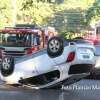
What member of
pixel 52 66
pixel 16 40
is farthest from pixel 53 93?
pixel 16 40

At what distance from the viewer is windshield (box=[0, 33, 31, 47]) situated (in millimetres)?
23000

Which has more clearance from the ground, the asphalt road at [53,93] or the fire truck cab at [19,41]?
the fire truck cab at [19,41]

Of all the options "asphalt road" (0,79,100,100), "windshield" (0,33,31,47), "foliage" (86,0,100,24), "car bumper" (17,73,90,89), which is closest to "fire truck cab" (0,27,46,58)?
"windshield" (0,33,31,47)

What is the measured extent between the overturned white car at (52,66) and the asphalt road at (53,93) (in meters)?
0.31

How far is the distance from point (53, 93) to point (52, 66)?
731 millimetres

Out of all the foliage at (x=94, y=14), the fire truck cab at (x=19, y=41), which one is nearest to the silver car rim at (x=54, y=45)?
the fire truck cab at (x=19, y=41)

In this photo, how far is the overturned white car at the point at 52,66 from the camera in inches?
558

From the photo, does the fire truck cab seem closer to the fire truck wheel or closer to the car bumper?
the fire truck wheel

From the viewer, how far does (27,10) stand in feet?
160

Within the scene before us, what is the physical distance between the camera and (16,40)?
23172 millimetres

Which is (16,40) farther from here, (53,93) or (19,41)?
(53,93)

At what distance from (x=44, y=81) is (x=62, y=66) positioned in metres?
1.00

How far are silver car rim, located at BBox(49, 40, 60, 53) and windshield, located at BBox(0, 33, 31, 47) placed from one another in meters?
7.99

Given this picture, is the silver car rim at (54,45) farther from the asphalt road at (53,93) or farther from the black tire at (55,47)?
the asphalt road at (53,93)
